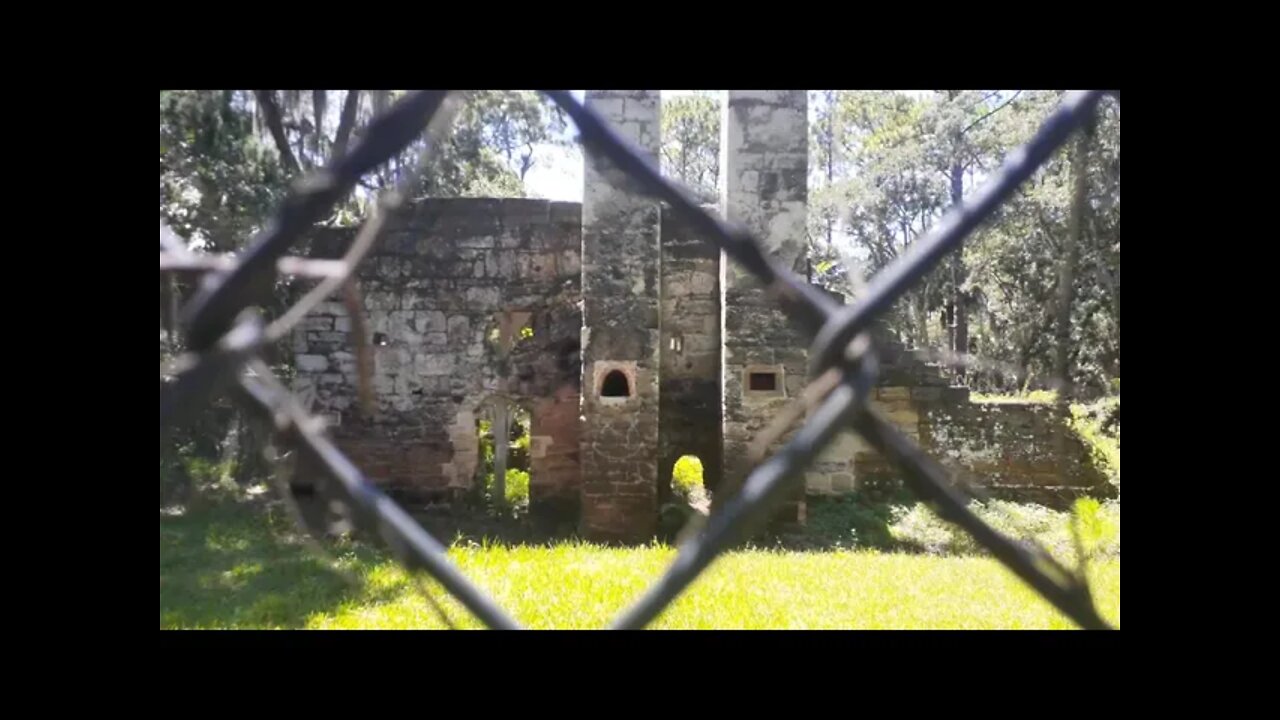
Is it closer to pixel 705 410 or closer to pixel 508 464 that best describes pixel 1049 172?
pixel 705 410

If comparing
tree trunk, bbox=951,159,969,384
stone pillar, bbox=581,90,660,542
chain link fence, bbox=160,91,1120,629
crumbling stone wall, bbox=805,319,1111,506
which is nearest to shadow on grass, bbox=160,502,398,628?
chain link fence, bbox=160,91,1120,629

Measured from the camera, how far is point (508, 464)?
844 cm

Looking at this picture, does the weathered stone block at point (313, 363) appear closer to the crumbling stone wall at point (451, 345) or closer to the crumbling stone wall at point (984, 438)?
the crumbling stone wall at point (451, 345)

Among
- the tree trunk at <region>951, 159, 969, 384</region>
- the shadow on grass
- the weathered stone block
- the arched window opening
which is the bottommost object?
the shadow on grass

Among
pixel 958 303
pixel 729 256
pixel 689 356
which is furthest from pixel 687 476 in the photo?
pixel 958 303

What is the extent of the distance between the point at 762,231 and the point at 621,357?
5.20 ft

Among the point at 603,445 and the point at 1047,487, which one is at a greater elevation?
the point at 603,445

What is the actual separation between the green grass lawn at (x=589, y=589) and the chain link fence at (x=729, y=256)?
1546 millimetres

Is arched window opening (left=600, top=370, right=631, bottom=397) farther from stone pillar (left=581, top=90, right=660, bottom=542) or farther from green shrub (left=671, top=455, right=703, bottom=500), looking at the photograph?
green shrub (left=671, top=455, right=703, bottom=500)

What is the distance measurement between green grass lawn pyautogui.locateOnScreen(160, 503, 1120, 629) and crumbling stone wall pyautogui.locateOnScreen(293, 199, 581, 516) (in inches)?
72.7

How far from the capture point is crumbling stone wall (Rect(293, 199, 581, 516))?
7.05 metres
